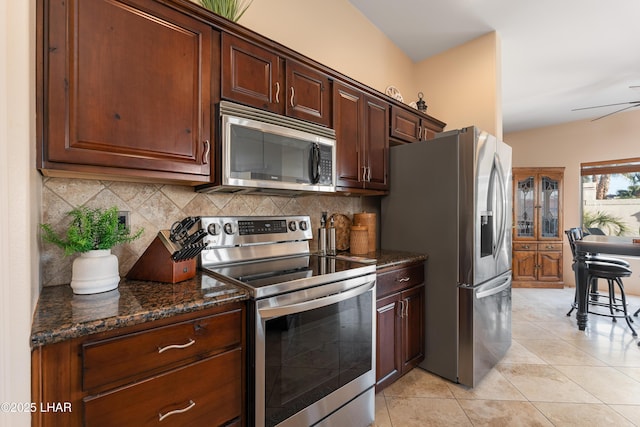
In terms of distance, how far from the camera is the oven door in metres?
1.27

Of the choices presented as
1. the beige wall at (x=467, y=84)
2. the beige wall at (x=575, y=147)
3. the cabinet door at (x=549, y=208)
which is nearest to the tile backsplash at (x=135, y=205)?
the beige wall at (x=467, y=84)

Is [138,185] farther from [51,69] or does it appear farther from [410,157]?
[410,157]

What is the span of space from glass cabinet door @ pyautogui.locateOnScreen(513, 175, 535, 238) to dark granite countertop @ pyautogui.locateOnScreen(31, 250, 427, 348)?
218 inches

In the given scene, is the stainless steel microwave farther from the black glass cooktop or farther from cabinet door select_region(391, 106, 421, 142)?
cabinet door select_region(391, 106, 421, 142)

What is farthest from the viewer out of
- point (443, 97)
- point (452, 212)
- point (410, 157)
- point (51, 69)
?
point (443, 97)

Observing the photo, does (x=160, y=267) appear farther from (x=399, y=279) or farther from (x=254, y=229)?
(x=399, y=279)

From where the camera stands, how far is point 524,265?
5.20 meters

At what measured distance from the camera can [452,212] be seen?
85.1 inches

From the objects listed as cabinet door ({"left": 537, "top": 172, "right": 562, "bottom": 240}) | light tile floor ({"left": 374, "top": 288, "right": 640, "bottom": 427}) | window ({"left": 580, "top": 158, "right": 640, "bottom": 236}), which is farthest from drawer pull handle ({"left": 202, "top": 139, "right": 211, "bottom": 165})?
window ({"left": 580, "top": 158, "right": 640, "bottom": 236})

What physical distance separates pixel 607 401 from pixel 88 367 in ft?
9.49

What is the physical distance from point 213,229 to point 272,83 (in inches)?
34.4

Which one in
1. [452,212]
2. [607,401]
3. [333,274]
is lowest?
[607,401]

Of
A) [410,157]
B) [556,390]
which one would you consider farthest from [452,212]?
[556,390]
